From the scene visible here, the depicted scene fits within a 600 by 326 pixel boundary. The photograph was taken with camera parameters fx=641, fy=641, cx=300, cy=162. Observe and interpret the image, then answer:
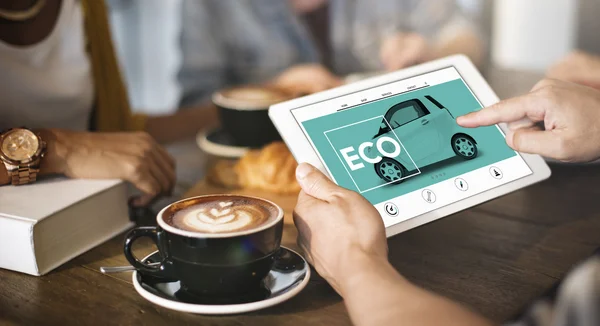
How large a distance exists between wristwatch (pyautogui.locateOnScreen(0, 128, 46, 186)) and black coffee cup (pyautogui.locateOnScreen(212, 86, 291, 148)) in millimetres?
423

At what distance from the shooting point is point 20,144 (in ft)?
3.16

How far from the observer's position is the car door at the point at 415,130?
2.91ft

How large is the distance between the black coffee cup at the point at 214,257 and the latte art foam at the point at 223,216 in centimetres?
1

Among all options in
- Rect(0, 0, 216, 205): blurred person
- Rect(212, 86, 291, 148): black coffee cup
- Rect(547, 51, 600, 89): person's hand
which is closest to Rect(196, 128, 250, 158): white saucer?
Rect(212, 86, 291, 148): black coffee cup

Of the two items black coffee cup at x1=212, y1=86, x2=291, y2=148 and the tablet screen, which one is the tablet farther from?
black coffee cup at x1=212, y1=86, x2=291, y2=148

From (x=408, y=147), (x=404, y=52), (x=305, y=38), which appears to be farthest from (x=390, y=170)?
(x=305, y=38)

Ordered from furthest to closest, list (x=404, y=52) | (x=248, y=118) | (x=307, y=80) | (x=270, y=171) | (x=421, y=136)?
1. (x=404, y=52)
2. (x=307, y=80)
3. (x=248, y=118)
4. (x=270, y=171)
5. (x=421, y=136)

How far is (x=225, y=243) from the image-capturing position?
0.68 m

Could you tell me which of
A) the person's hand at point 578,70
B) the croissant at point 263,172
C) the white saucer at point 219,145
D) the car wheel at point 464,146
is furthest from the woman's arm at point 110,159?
the person's hand at point 578,70

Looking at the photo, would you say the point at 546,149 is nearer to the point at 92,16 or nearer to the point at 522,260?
the point at 522,260

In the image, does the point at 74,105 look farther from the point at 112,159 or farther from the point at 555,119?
the point at 555,119

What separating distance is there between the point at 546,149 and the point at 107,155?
2.15 ft

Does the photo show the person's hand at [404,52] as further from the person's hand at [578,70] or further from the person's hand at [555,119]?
the person's hand at [555,119]

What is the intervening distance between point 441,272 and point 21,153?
2.06 feet
